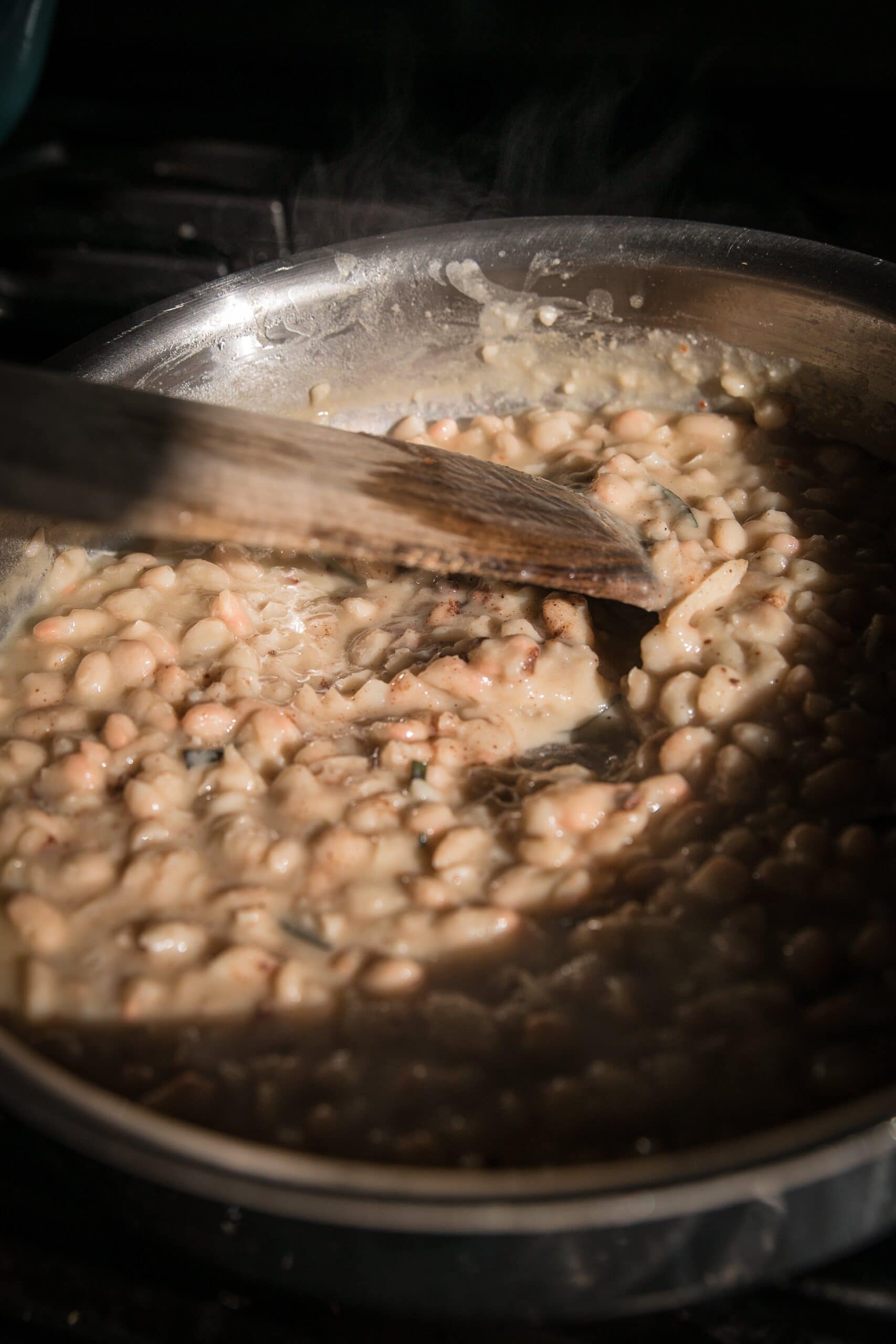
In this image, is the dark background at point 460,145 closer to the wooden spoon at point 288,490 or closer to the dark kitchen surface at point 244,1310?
the wooden spoon at point 288,490

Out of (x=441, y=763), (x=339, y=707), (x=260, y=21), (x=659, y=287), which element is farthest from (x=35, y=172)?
(x=441, y=763)

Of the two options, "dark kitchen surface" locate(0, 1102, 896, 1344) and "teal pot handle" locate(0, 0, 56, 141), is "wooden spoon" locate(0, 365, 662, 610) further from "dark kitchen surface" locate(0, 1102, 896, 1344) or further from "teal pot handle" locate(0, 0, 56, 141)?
"teal pot handle" locate(0, 0, 56, 141)

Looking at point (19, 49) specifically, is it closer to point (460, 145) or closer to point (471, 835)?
point (460, 145)

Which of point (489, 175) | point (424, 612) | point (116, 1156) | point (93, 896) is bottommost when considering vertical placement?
point (93, 896)

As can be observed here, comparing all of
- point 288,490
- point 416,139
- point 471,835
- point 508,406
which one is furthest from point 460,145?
point 471,835

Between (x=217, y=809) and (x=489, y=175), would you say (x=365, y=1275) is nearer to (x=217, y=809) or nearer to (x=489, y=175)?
(x=217, y=809)

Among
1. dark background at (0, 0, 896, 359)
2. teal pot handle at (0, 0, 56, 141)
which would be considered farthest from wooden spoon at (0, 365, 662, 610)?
teal pot handle at (0, 0, 56, 141)
